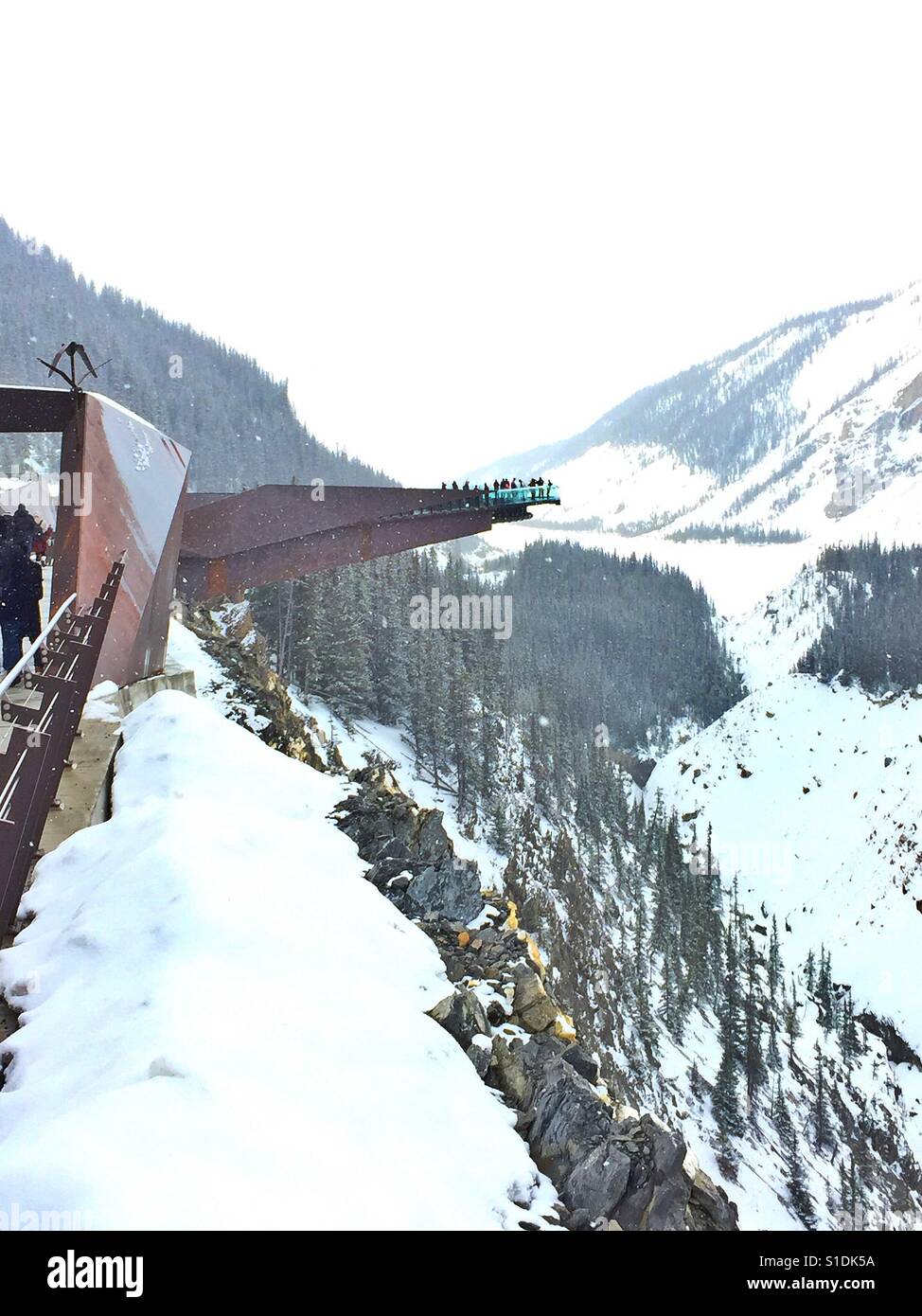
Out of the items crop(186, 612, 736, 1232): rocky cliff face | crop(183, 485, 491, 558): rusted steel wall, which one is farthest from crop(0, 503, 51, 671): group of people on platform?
crop(183, 485, 491, 558): rusted steel wall

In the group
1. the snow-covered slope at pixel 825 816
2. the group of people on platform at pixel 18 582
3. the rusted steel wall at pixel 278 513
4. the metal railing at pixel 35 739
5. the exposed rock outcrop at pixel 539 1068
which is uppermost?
the rusted steel wall at pixel 278 513

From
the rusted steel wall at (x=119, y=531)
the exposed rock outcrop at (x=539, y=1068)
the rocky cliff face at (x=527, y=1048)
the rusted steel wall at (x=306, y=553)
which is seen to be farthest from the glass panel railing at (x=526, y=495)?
the exposed rock outcrop at (x=539, y=1068)

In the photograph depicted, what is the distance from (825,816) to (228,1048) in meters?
86.6

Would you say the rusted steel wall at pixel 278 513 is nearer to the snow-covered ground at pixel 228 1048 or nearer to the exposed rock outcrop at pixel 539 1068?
the exposed rock outcrop at pixel 539 1068

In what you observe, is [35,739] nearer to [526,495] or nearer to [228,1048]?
[228,1048]

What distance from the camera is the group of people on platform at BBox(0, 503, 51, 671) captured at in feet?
28.7

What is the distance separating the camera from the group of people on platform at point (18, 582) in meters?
8.75

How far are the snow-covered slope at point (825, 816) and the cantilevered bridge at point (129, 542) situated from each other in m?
60.7

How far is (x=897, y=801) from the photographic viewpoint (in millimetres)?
70625

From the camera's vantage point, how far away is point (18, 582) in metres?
8.80

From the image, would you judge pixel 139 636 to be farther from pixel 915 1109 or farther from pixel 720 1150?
pixel 915 1109

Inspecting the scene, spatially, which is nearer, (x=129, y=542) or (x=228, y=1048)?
(x=228, y=1048)

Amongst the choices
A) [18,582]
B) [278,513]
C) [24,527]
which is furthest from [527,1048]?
[278,513]

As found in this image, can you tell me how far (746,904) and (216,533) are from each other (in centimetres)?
7384
